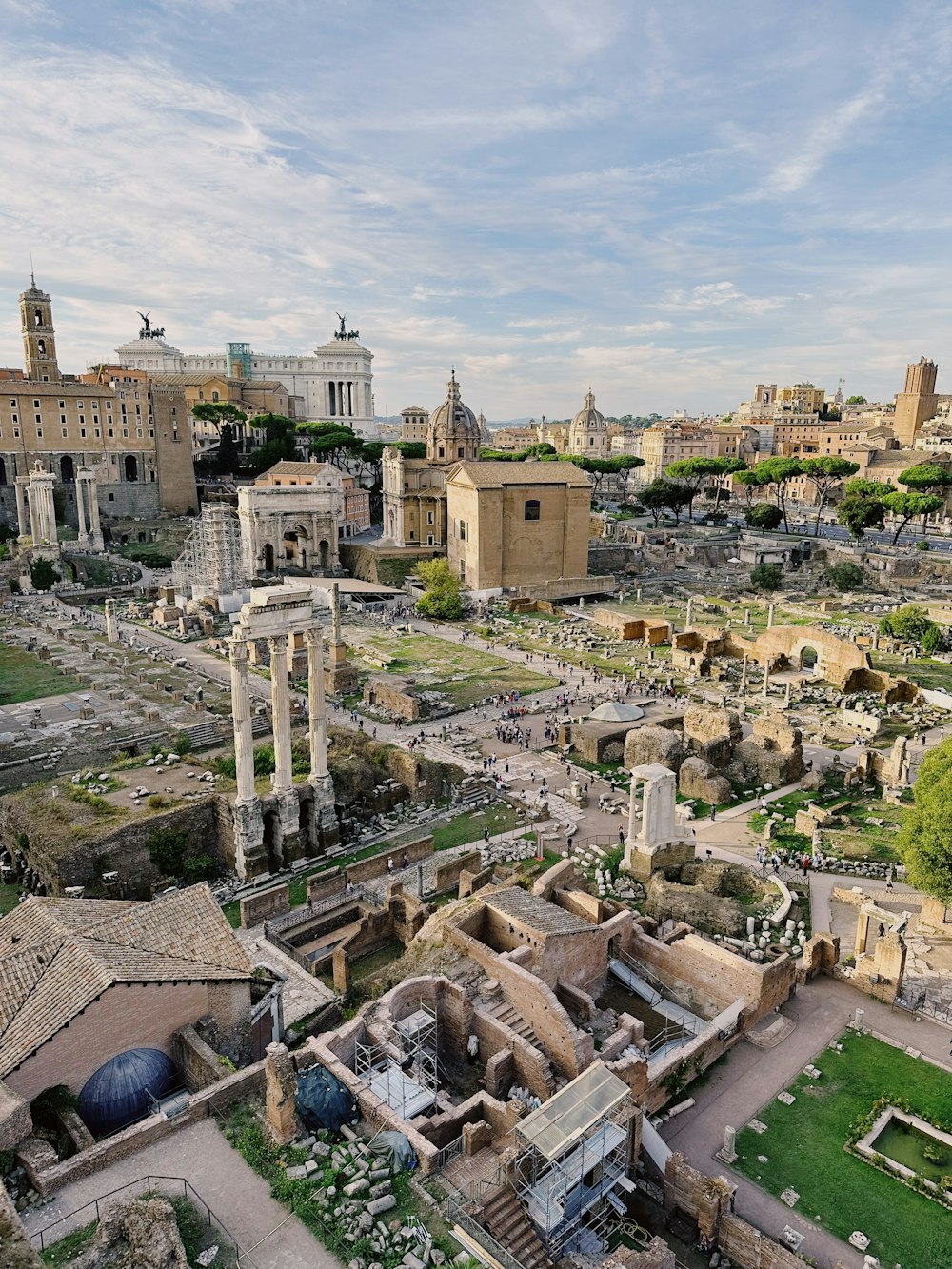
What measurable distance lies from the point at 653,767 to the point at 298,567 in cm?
4973

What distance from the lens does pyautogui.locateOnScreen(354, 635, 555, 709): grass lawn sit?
41.6 metres

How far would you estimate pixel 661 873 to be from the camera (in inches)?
933

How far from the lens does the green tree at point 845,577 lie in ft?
212

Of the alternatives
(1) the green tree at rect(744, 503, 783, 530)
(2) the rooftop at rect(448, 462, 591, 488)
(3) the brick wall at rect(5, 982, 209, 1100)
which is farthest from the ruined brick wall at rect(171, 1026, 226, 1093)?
(1) the green tree at rect(744, 503, 783, 530)

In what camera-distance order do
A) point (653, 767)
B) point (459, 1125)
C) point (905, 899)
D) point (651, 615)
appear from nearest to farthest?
point (459, 1125), point (905, 899), point (653, 767), point (651, 615)

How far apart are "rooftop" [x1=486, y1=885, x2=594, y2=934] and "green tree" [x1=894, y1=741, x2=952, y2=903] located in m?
8.03

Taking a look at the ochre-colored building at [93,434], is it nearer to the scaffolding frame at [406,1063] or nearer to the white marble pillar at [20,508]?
the white marble pillar at [20,508]

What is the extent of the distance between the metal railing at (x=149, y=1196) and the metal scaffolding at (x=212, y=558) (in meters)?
51.1

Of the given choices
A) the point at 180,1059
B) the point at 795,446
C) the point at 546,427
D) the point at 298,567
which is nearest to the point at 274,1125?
the point at 180,1059

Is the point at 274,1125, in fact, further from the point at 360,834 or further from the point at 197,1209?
the point at 360,834

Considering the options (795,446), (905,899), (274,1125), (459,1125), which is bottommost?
(905,899)

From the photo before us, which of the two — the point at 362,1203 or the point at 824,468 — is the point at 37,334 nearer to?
the point at 824,468

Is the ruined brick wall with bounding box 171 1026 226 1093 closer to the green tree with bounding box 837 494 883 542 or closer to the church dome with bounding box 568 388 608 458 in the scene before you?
the green tree with bounding box 837 494 883 542

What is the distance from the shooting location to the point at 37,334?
8281cm
